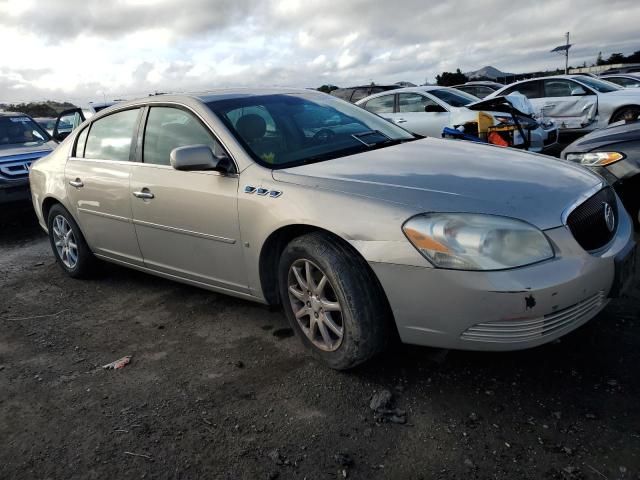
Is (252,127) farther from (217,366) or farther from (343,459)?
(343,459)

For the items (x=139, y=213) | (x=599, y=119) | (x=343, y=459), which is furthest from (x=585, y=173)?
(x=599, y=119)

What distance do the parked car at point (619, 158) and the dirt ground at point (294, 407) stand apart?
5.38ft

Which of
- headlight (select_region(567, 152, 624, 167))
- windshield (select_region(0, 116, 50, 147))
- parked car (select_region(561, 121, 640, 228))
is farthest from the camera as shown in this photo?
windshield (select_region(0, 116, 50, 147))

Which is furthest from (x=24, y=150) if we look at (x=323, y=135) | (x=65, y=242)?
(x=323, y=135)

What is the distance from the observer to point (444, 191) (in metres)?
2.58

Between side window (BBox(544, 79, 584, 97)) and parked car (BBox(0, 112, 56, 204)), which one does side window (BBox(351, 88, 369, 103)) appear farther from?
parked car (BBox(0, 112, 56, 204))

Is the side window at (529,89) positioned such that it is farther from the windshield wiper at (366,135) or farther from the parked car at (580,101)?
the windshield wiper at (366,135)

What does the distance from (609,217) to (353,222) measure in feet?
4.44

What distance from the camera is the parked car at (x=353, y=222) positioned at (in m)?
2.39

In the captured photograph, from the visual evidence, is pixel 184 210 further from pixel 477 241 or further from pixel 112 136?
pixel 477 241

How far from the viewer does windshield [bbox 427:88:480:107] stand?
10.5 metres

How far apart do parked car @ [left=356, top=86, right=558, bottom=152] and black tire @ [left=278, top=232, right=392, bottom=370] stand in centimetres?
710

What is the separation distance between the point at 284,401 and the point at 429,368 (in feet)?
2.57

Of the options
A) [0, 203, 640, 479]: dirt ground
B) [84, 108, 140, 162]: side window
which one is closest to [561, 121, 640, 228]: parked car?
[0, 203, 640, 479]: dirt ground
